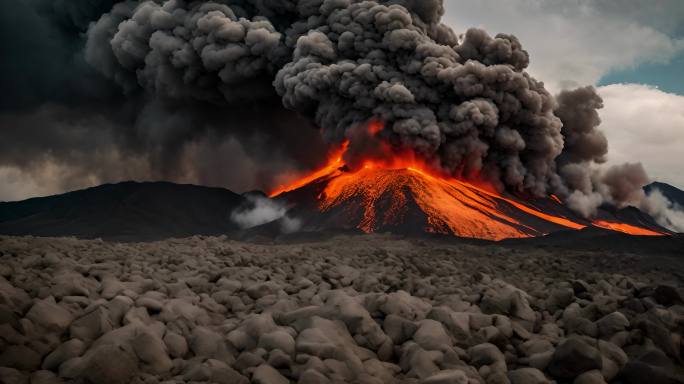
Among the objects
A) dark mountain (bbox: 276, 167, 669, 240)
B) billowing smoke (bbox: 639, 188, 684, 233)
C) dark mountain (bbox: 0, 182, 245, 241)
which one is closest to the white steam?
dark mountain (bbox: 0, 182, 245, 241)

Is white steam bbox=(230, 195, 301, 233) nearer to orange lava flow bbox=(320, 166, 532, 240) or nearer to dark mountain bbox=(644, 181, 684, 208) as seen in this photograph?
orange lava flow bbox=(320, 166, 532, 240)

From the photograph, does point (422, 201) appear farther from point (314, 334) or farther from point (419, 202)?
point (314, 334)

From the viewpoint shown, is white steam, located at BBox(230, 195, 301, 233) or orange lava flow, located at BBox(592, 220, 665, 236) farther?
orange lava flow, located at BBox(592, 220, 665, 236)

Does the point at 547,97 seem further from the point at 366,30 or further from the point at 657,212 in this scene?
the point at 657,212

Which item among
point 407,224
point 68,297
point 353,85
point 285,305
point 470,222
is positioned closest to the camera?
point 68,297

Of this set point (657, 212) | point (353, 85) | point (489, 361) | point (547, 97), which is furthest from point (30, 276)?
point (657, 212)

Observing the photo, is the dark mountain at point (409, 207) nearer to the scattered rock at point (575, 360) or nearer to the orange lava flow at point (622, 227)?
the orange lava flow at point (622, 227)
